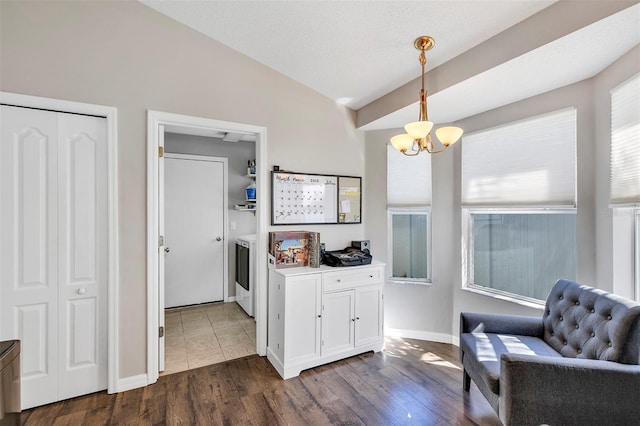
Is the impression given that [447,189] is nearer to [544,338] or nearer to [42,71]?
[544,338]

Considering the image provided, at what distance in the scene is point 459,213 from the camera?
2.94m

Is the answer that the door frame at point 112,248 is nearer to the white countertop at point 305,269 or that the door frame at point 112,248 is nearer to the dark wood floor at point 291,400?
the dark wood floor at point 291,400

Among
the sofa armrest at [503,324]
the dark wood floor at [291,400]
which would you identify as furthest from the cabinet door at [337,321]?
the sofa armrest at [503,324]

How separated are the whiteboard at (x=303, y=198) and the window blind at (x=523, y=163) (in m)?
1.37

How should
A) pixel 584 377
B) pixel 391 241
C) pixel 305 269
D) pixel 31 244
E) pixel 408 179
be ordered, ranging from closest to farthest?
pixel 584 377
pixel 31 244
pixel 305 269
pixel 408 179
pixel 391 241

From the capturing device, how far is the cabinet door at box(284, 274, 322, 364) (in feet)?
7.75

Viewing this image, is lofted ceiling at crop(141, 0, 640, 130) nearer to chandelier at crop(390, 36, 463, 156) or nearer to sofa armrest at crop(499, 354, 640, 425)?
chandelier at crop(390, 36, 463, 156)

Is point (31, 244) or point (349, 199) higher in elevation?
point (349, 199)

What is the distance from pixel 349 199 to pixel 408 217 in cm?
71

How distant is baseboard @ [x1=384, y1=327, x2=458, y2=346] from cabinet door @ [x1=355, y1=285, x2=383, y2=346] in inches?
19.1

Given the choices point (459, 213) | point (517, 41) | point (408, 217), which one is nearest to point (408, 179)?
point (408, 217)

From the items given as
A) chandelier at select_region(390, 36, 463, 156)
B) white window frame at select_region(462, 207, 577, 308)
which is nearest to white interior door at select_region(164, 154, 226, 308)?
chandelier at select_region(390, 36, 463, 156)

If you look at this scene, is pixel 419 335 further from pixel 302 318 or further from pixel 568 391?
pixel 568 391

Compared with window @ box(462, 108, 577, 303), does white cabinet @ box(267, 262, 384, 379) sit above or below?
below
